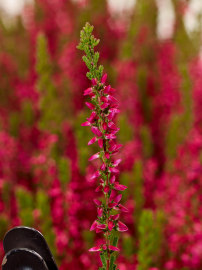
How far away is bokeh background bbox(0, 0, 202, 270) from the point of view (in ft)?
4.05

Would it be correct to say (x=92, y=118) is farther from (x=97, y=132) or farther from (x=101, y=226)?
(x=101, y=226)

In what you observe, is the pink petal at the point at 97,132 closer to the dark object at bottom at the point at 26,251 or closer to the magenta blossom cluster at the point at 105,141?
the magenta blossom cluster at the point at 105,141

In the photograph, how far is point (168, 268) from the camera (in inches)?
48.8

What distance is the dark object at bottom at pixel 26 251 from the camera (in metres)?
0.62

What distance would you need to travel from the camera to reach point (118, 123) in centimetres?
164

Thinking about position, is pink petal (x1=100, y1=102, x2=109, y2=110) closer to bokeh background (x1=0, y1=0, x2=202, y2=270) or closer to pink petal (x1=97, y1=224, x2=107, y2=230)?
pink petal (x1=97, y1=224, x2=107, y2=230)

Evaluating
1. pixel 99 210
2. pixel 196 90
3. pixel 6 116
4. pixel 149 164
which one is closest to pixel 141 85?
pixel 196 90

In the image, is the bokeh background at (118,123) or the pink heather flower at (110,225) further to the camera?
the bokeh background at (118,123)

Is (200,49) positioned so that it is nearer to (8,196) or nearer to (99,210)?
(8,196)

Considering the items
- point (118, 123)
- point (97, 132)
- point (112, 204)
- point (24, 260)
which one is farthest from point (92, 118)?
point (118, 123)

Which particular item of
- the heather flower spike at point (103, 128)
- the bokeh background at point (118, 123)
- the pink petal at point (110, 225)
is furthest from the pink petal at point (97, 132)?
the bokeh background at point (118, 123)

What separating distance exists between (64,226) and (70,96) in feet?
2.57

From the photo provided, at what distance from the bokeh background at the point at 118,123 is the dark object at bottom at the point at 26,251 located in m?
0.39

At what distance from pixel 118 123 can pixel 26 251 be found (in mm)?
1062
